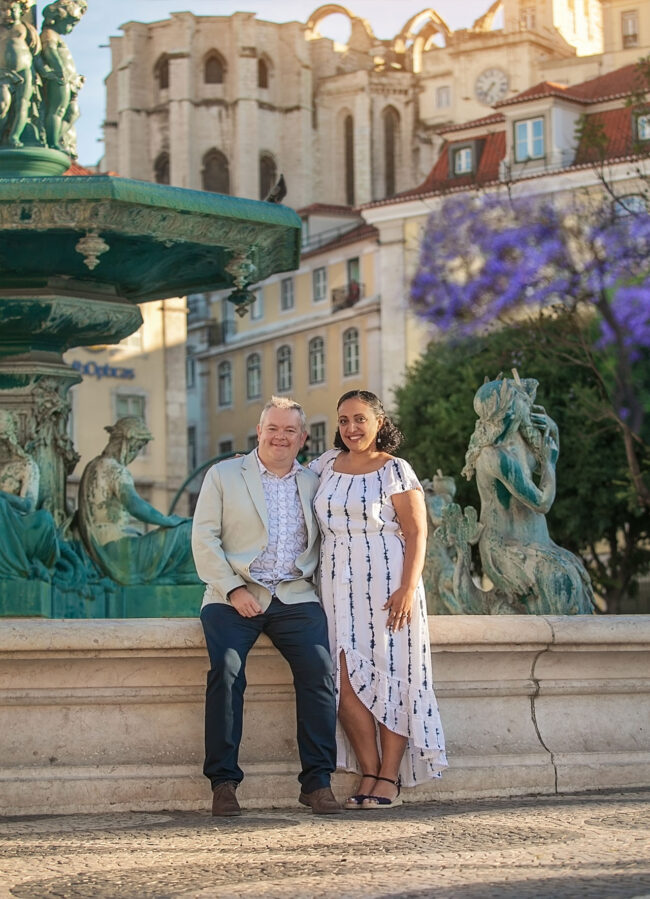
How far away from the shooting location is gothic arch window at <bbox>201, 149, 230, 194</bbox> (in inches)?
3620

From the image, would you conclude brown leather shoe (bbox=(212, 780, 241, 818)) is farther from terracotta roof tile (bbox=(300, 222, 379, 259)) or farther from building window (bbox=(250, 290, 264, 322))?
building window (bbox=(250, 290, 264, 322))

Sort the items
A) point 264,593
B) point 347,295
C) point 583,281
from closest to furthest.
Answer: point 264,593 < point 583,281 < point 347,295

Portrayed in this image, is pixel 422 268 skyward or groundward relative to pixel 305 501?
skyward

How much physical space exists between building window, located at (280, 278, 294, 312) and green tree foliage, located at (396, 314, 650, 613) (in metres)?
22.5

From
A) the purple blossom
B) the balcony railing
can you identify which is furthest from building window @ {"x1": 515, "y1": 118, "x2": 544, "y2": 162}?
the purple blossom

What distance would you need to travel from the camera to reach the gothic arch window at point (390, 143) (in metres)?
96.3

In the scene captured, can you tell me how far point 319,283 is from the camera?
2430 inches

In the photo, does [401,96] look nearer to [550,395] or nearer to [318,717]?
[550,395]

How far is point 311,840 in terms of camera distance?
6113mm

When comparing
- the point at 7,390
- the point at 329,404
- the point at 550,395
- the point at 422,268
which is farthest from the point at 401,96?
the point at 7,390

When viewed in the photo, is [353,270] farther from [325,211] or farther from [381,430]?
[381,430]

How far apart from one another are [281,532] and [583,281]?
85.3 ft

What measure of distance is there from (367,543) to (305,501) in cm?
31

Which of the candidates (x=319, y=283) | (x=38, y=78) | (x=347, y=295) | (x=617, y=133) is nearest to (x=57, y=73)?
(x=38, y=78)
